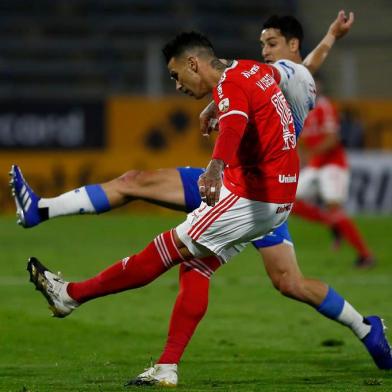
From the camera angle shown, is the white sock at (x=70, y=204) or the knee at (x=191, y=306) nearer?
the knee at (x=191, y=306)

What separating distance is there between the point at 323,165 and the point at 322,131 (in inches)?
18.0

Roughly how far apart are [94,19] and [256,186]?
18.8 meters

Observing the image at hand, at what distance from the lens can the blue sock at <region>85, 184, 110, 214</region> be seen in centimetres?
682

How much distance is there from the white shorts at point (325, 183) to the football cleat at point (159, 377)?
858 cm

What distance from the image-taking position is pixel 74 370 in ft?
22.9

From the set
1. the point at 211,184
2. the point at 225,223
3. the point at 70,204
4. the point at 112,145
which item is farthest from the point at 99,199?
the point at 112,145

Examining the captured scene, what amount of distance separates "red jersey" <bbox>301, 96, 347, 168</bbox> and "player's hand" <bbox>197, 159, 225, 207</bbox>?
918cm

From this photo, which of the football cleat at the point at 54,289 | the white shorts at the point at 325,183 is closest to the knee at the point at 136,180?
the football cleat at the point at 54,289

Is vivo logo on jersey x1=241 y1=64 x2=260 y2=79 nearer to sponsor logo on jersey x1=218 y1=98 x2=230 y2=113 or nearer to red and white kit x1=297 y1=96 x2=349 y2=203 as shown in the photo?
sponsor logo on jersey x1=218 y1=98 x2=230 y2=113

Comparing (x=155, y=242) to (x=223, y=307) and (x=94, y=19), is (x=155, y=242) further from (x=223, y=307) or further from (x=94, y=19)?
(x=94, y=19)

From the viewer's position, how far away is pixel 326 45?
814 cm

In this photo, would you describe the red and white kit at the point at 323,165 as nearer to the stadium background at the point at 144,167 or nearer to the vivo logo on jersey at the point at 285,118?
the stadium background at the point at 144,167

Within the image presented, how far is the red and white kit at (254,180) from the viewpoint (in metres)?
6.16

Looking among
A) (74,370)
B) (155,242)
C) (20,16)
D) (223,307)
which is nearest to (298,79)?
(155,242)
